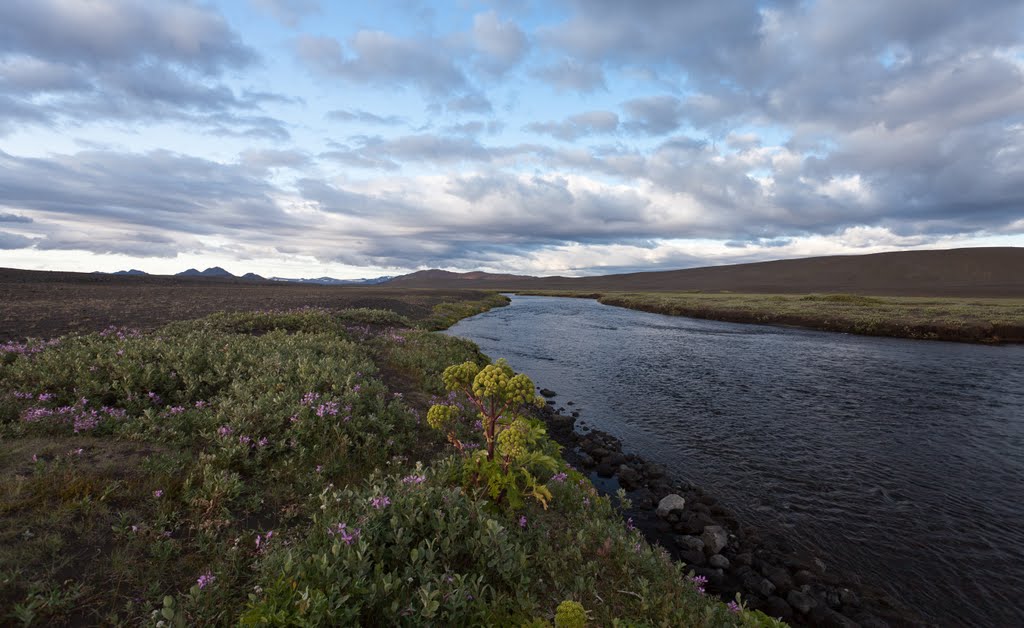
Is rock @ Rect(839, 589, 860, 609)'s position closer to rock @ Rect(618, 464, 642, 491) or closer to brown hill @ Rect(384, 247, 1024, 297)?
rock @ Rect(618, 464, 642, 491)

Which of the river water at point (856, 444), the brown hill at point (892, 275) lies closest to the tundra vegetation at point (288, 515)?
the river water at point (856, 444)

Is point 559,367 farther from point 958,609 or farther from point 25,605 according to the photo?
point 25,605

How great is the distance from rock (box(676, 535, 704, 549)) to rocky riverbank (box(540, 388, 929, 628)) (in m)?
0.02

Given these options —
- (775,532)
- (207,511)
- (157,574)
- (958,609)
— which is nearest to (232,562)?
(157,574)

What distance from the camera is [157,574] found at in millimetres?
4875

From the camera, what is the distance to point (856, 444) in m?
14.8

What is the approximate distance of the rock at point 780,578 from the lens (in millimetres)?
8203

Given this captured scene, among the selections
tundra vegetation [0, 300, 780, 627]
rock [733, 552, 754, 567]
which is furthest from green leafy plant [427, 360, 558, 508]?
rock [733, 552, 754, 567]

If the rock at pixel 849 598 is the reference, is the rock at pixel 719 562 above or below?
above

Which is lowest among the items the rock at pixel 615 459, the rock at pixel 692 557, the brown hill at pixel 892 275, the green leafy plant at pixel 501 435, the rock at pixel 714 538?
the rock at pixel 692 557

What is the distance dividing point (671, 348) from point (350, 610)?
109 feet

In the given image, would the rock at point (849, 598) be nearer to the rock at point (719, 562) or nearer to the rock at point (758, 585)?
the rock at point (758, 585)

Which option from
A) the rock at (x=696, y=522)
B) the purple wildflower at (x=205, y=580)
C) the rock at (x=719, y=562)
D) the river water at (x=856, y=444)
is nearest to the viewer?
the purple wildflower at (x=205, y=580)

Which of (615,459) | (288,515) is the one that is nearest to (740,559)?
(615,459)
